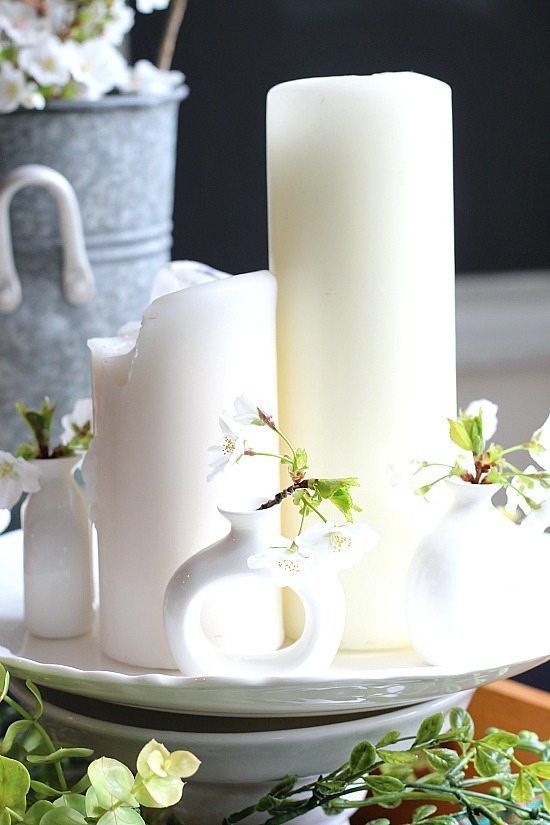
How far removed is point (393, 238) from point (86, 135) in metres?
0.46

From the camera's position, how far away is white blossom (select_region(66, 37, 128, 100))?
0.88m

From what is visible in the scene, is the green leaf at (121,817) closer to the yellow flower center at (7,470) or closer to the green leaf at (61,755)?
the green leaf at (61,755)

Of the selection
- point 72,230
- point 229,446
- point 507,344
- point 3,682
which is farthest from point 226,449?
point 507,344

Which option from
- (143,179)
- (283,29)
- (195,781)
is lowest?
(195,781)

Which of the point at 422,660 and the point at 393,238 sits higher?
the point at 393,238

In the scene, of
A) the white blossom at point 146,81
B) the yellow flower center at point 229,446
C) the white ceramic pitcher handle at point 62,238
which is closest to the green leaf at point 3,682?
the yellow flower center at point 229,446

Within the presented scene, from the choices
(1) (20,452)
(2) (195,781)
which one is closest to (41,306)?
(1) (20,452)

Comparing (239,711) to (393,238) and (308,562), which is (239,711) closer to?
(308,562)

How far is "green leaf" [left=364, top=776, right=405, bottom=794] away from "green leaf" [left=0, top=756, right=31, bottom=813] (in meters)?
0.12

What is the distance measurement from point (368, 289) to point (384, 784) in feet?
0.60

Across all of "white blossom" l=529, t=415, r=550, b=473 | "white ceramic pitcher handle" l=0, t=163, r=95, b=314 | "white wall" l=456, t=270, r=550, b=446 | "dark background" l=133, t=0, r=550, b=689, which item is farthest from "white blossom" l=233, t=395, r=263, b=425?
"white wall" l=456, t=270, r=550, b=446

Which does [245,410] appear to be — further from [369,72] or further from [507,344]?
[507,344]

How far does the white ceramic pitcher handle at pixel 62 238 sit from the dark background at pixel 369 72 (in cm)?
42

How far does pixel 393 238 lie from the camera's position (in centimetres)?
46
